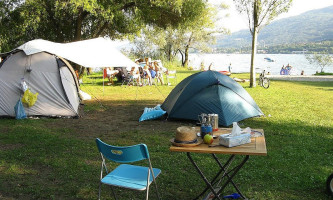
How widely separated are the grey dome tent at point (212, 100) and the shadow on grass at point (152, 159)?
0.98ft

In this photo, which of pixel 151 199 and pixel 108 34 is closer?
pixel 151 199

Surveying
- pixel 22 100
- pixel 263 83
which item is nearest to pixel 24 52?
pixel 22 100

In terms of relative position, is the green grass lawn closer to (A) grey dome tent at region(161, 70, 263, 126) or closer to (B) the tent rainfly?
(A) grey dome tent at region(161, 70, 263, 126)

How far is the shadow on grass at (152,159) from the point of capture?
420 cm

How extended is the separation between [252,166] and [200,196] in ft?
4.43

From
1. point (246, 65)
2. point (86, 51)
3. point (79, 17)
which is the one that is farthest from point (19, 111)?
point (246, 65)

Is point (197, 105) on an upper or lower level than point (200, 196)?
upper

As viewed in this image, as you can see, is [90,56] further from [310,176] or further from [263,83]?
[263,83]

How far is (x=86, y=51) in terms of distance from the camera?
9.72 m

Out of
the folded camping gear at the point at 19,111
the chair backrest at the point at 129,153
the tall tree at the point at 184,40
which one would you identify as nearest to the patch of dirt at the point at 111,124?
the folded camping gear at the point at 19,111

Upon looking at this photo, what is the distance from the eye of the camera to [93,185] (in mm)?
4355

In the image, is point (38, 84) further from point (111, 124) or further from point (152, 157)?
point (152, 157)

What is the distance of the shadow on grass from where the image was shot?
4199 millimetres

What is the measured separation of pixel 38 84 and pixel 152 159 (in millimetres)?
4625
